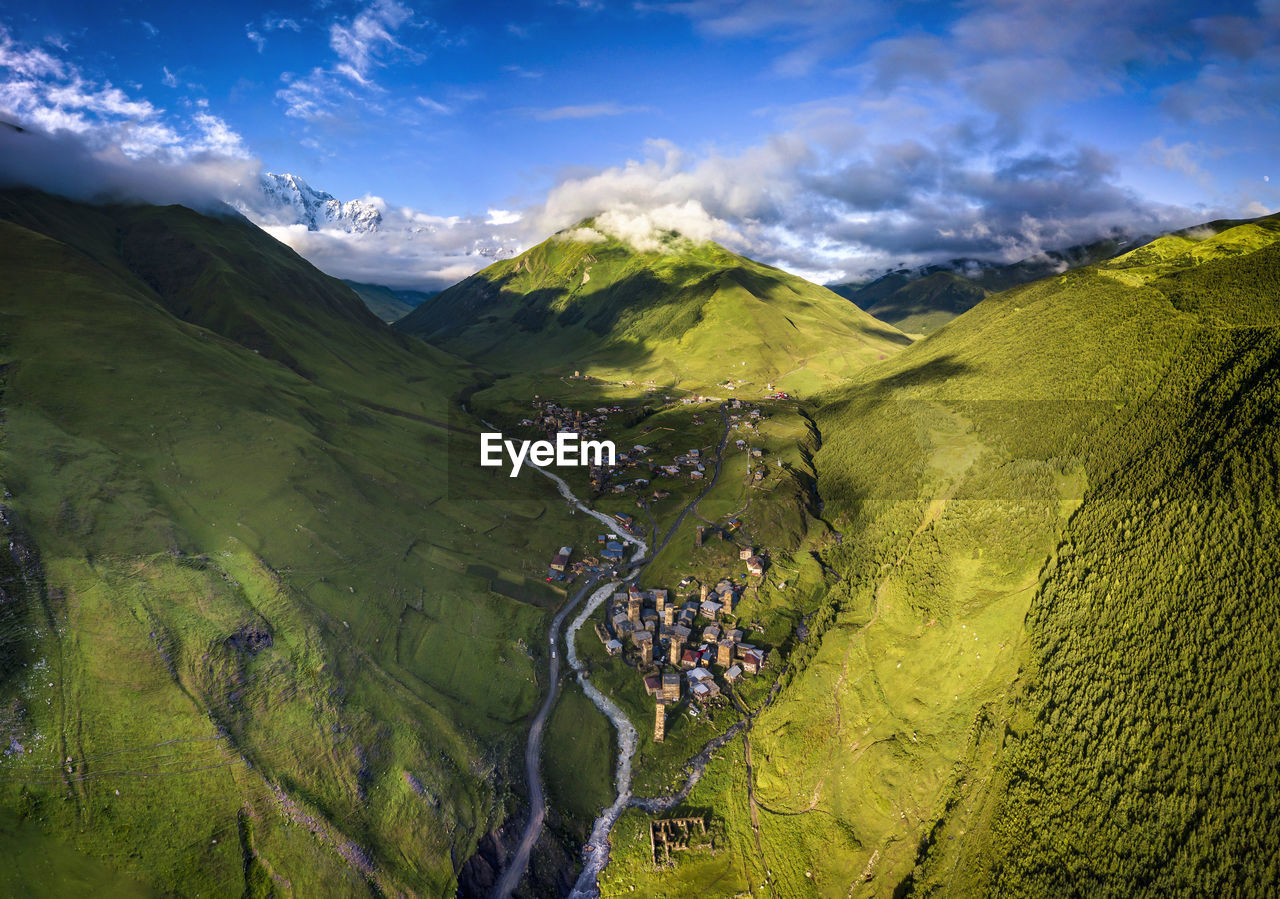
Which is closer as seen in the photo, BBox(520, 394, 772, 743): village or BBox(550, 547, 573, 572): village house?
BBox(520, 394, 772, 743): village

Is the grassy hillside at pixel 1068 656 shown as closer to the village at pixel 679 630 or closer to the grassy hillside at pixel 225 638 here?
the village at pixel 679 630

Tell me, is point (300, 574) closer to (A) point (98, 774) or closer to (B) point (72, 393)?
(A) point (98, 774)

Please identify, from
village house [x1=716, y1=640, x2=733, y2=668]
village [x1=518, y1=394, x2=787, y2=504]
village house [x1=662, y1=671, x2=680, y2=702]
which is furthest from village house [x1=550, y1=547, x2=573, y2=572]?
village house [x1=716, y1=640, x2=733, y2=668]

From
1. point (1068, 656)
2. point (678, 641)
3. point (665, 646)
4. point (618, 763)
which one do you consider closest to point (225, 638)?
point (618, 763)

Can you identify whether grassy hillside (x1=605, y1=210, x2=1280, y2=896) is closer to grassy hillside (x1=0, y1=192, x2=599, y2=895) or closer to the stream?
the stream

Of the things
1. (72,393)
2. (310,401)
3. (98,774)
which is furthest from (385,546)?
(310,401)

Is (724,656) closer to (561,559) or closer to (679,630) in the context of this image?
(679,630)
